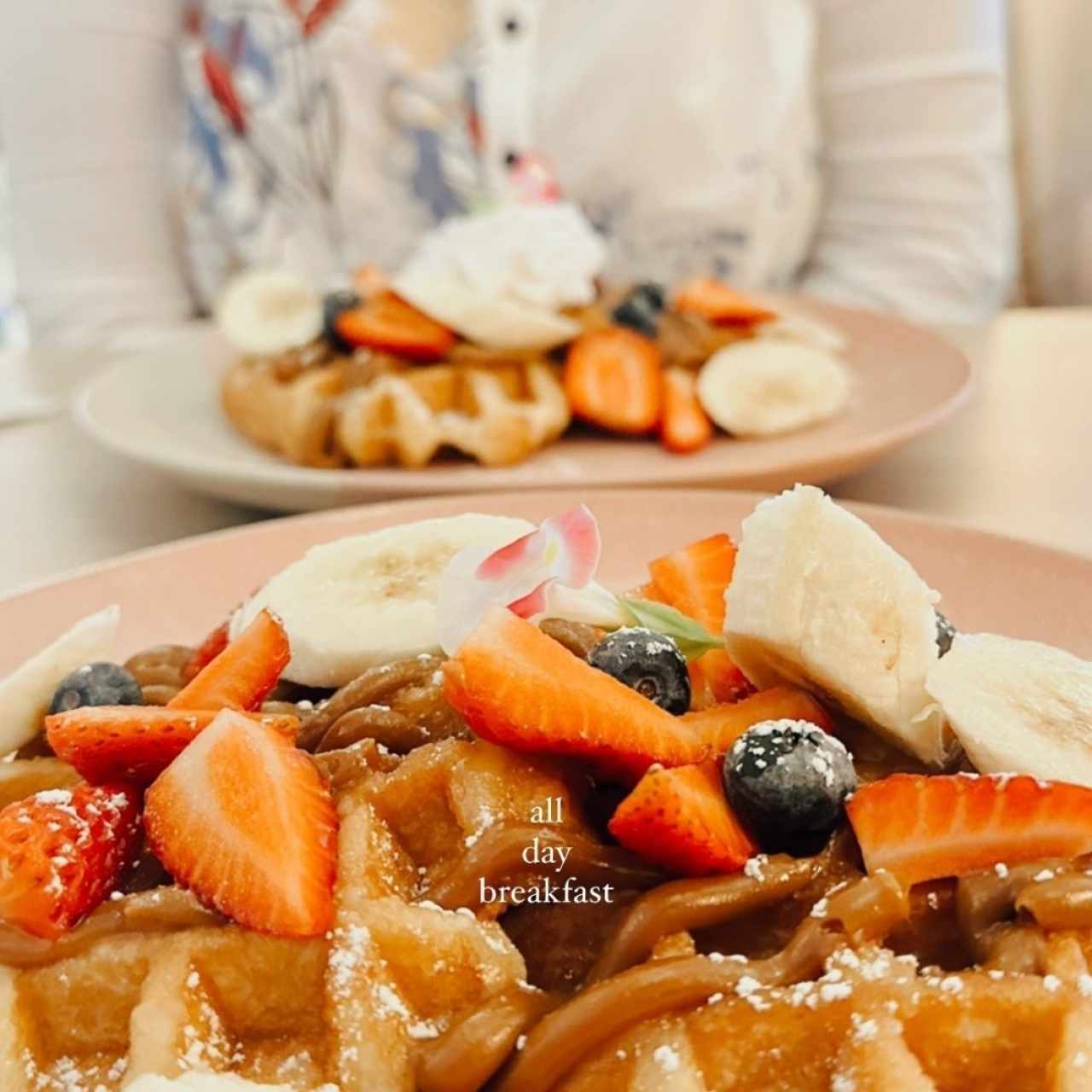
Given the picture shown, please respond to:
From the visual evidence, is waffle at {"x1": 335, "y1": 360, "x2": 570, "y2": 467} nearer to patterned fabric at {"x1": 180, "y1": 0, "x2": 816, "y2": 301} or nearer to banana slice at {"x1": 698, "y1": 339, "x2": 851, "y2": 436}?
banana slice at {"x1": 698, "y1": 339, "x2": 851, "y2": 436}

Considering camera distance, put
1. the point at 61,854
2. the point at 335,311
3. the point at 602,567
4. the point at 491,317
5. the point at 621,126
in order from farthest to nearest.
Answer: the point at 621,126 → the point at 335,311 → the point at 491,317 → the point at 602,567 → the point at 61,854

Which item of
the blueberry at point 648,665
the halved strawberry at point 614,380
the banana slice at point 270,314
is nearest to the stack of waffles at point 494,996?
the blueberry at point 648,665

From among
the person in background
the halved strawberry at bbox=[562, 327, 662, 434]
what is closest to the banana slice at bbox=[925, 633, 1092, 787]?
the halved strawberry at bbox=[562, 327, 662, 434]

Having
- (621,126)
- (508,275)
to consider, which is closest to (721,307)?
(508,275)

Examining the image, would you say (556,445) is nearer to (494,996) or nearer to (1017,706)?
(1017,706)

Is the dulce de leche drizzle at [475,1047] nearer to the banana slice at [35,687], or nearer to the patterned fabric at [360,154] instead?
the banana slice at [35,687]

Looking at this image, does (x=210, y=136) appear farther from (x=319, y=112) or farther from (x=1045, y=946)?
(x=1045, y=946)
